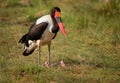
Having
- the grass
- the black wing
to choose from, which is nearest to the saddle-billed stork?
Result: the black wing

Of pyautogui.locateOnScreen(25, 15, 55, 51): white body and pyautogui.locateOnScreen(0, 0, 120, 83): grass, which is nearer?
pyautogui.locateOnScreen(0, 0, 120, 83): grass

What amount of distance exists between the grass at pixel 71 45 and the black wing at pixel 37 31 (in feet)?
1.43

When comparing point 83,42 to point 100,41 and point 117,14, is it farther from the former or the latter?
point 117,14

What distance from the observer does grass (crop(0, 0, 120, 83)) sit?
21.1ft

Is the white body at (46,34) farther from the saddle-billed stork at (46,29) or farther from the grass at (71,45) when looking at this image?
the grass at (71,45)

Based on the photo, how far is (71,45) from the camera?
878cm

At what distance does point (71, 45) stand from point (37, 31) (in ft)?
5.64

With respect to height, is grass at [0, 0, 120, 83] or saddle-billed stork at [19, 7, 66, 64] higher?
saddle-billed stork at [19, 7, 66, 64]

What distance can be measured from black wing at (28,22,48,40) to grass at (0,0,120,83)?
44 cm

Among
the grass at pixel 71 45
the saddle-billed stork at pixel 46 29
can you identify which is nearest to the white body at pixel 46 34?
the saddle-billed stork at pixel 46 29

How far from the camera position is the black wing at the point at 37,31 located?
7094 millimetres

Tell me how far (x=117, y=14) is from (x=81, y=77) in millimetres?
4131

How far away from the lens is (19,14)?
12.1m

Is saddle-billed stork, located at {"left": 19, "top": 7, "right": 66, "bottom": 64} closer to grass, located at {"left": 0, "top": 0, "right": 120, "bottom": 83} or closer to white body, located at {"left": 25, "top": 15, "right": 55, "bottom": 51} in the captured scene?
white body, located at {"left": 25, "top": 15, "right": 55, "bottom": 51}
